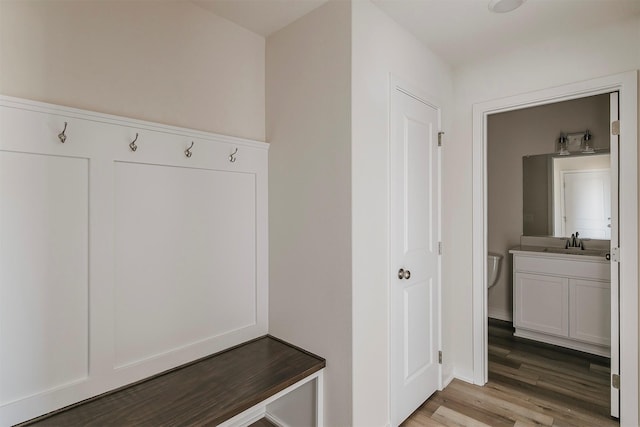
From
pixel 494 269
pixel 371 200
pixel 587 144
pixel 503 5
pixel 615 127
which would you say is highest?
pixel 503 5

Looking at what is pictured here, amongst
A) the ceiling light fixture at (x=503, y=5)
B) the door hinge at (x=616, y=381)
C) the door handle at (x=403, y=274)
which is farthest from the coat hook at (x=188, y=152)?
the door hinge at (x=616, y=381)

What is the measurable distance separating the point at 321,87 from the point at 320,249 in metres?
0.89

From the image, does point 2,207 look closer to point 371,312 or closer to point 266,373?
point 266,373

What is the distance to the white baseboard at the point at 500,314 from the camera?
3775 millimetres

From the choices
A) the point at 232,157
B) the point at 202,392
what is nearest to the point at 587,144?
the point at 232,157

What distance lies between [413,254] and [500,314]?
246 cm

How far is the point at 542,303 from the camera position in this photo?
3.22m

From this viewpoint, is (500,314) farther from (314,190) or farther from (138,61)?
(138,61)

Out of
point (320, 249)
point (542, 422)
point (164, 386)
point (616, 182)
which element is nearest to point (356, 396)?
point (320, 249)

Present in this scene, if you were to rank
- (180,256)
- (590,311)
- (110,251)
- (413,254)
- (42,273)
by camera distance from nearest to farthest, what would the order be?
1. (42,273)
2. (110,251)
3. (180,256)
4. (413,254)
5. (590,311)

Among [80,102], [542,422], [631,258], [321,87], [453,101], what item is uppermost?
[453,101]

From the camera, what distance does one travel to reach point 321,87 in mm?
1801

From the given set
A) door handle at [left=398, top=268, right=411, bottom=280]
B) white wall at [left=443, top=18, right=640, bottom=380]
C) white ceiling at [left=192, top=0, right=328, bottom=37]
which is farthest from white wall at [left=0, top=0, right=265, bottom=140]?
white wall at [left=443, top=18, right=640, bottom=380]

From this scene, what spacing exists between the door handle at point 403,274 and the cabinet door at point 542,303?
2.02 m
